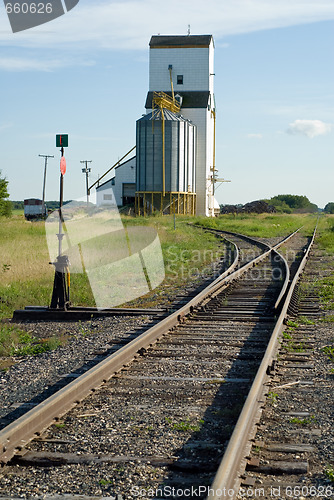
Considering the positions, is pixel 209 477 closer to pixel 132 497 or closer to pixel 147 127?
pixel 132 497

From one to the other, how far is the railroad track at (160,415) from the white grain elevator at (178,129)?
4912 centimetres

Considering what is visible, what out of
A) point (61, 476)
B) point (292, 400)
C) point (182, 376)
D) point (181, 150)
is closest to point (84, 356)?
point (182, 376)

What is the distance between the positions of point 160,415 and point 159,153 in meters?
53.2

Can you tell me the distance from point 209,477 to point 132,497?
56 centimetres

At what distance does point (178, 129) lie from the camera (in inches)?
2269

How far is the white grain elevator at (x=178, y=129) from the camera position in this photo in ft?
189

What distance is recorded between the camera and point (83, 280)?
1481 centimetres

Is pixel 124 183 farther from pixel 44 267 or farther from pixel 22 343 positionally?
pixel 22 343

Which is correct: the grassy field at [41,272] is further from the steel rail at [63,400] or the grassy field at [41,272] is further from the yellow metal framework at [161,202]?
the yellow metal framework at [161,202]

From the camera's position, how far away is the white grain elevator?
189 ft

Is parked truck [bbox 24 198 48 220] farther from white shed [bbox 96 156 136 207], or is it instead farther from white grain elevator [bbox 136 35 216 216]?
white grain elevator [bbox 136 35 216 216]

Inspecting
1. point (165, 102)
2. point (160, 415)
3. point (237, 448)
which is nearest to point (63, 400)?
point (160, 415)

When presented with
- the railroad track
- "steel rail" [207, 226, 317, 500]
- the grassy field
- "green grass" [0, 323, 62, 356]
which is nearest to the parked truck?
the grassy field

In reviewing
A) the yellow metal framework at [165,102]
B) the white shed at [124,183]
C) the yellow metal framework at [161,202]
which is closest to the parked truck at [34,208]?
the white shed at [124,183]
